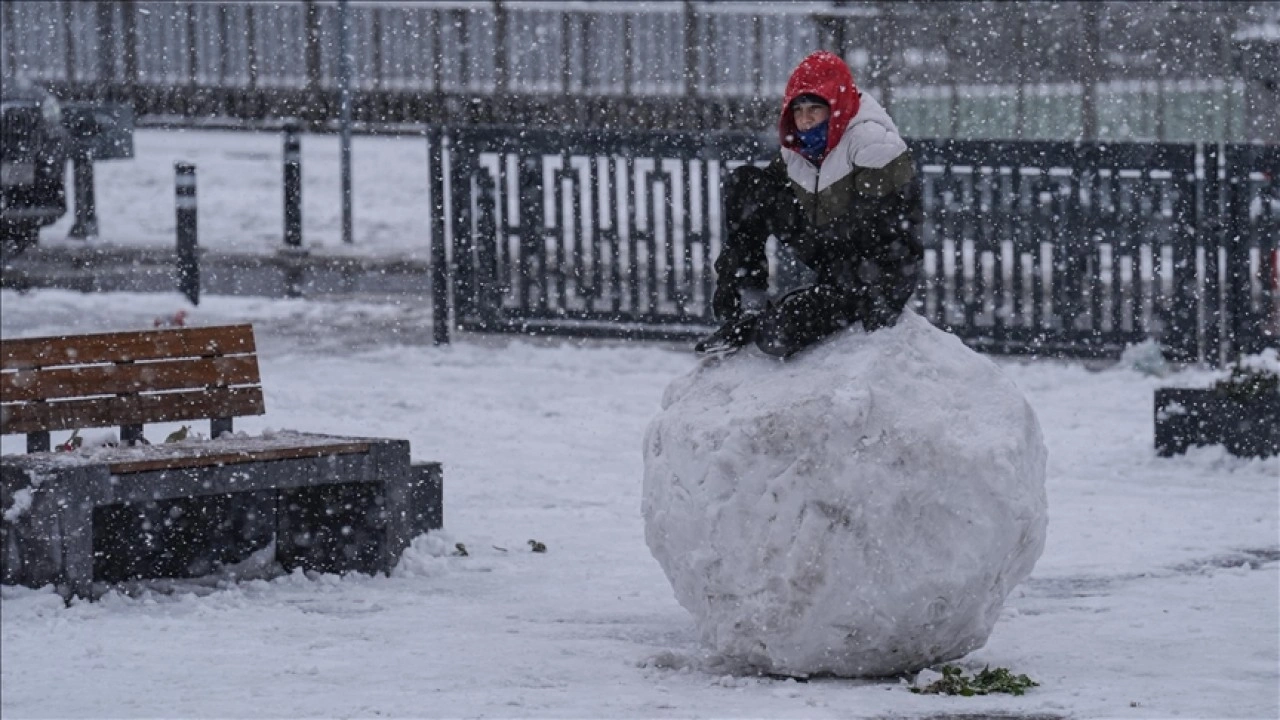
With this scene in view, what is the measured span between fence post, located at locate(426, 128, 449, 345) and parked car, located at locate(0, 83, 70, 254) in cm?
420

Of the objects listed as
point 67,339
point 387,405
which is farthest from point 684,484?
point 387,405

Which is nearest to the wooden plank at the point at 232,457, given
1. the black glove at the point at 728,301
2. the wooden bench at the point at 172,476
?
the wooden bench at the point at 172,476

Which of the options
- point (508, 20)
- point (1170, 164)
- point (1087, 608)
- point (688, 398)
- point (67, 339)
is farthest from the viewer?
point (508, 20)

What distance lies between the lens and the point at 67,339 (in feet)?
25.4

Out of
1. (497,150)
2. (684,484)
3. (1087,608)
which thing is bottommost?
(1087,608)

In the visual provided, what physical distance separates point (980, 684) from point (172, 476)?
280 cm

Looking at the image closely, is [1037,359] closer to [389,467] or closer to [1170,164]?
[1170,164]

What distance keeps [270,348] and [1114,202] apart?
5328 millimetres

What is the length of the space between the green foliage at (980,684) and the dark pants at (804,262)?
1024 mm

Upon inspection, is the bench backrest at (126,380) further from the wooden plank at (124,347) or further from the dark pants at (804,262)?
the dark pants at (804,262)

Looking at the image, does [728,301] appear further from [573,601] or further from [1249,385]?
[1249,385]

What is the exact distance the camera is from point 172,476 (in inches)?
283

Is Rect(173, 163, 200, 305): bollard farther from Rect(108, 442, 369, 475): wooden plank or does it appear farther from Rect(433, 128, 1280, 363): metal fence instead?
Rect(108, 442, 369, 475): wooden plank

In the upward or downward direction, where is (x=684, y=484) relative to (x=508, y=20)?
downward
